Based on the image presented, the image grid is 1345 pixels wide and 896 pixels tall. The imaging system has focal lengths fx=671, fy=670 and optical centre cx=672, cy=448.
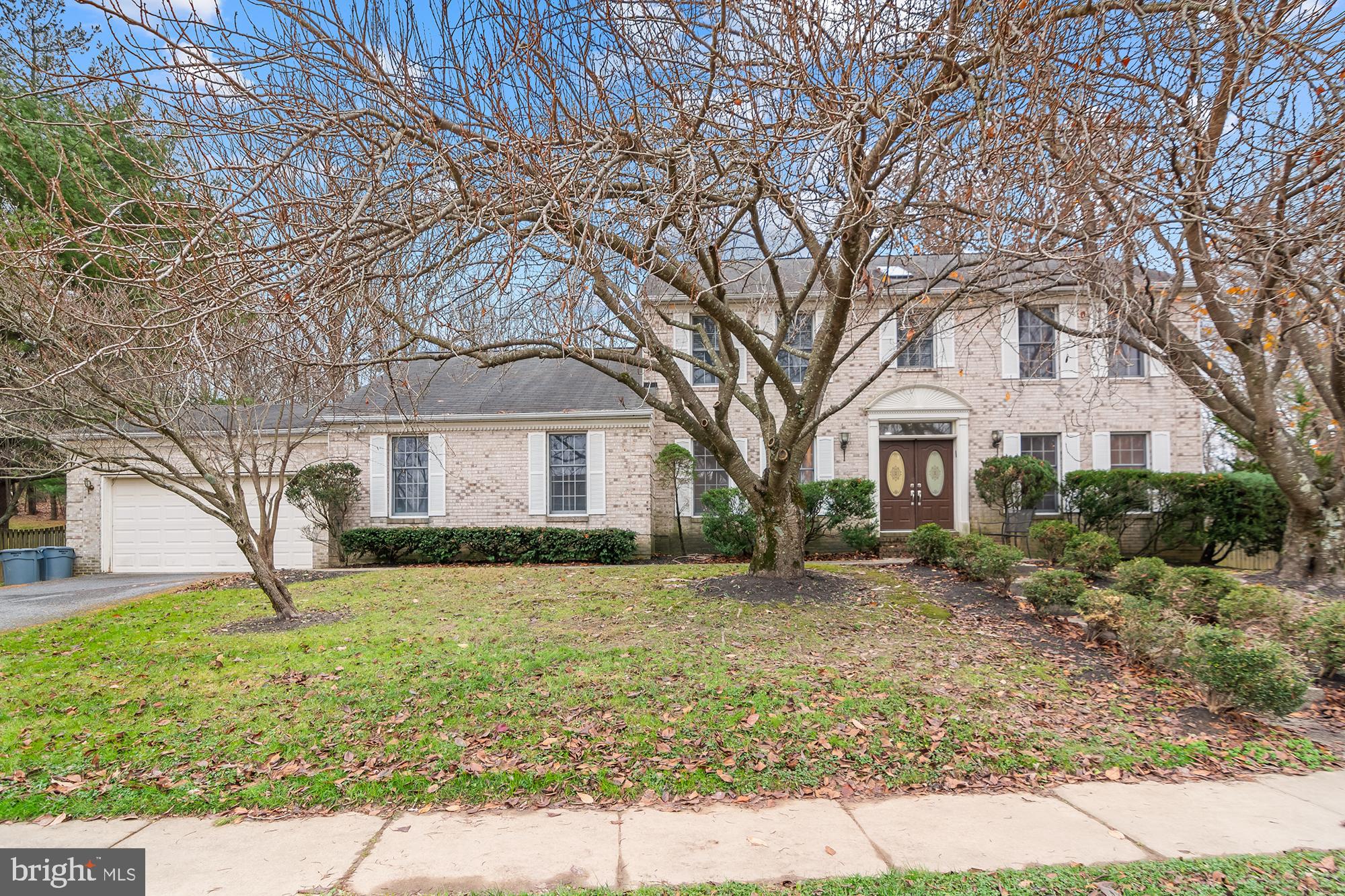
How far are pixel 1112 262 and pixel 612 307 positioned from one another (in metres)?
5.14

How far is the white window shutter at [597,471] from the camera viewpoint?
13977 mm

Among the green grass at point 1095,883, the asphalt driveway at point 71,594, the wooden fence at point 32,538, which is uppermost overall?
the wooden fence at point 32,538

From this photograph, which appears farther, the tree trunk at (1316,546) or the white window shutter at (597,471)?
the white window shutter at (597,471)

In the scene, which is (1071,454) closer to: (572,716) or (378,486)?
(572,716)

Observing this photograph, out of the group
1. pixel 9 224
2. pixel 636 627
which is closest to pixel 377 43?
pixel 636 627

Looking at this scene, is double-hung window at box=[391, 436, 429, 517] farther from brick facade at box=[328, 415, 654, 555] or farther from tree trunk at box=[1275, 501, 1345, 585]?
tree trunk at box=[1275, 501, 1345, 585]

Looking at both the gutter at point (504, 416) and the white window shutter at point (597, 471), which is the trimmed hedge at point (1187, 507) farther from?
the white window shutter at point (597, 471)

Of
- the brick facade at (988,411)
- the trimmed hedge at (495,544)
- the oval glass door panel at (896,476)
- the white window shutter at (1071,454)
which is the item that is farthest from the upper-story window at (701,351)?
the white window shutter at (1071,454)

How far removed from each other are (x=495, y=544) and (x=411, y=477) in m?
2.73

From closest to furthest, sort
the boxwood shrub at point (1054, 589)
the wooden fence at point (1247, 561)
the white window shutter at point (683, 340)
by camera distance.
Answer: the boxwood shrub at point (1054, 589)
the wooden fence at point (1247, 561)
the white window shutter at point (683, 340)

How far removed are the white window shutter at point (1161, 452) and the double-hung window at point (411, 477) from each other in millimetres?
15539

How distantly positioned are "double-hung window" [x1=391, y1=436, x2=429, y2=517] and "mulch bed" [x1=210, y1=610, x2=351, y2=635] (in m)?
6.48

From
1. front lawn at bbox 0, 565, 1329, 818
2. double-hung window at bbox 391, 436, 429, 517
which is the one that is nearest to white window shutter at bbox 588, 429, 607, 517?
double-hung window at bbox 391, 436, 429, 517

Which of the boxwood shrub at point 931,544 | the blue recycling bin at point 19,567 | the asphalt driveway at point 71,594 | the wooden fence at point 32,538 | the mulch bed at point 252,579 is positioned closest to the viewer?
the asphalt driveway at point 71,594
